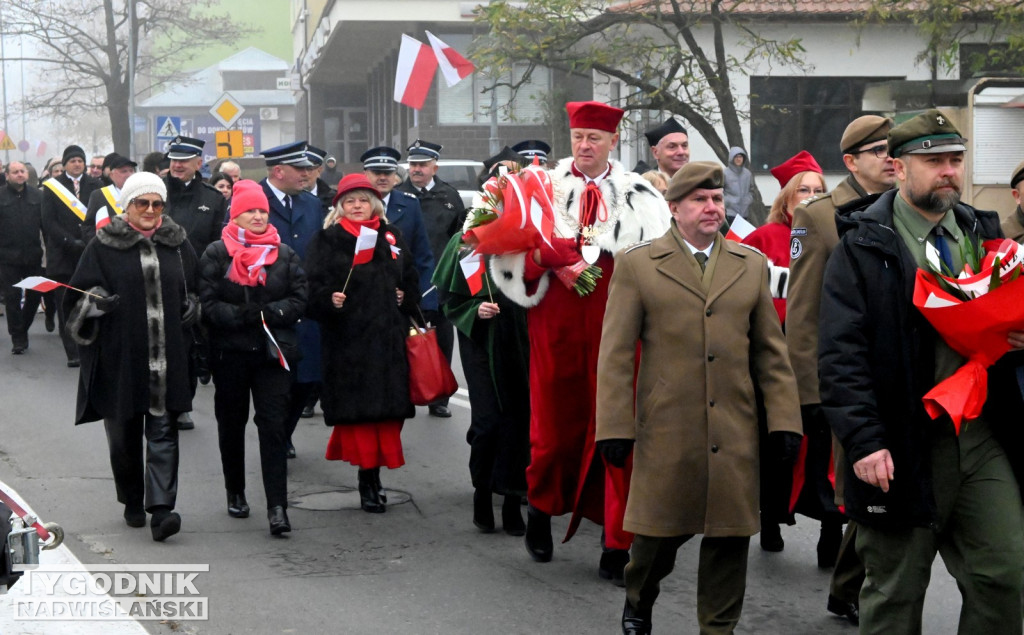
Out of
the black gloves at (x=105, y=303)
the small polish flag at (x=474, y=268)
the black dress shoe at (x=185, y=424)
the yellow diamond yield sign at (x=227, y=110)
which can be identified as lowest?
the black dress shoe at (x=185, y=424)

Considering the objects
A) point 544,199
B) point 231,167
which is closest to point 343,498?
point 544,199

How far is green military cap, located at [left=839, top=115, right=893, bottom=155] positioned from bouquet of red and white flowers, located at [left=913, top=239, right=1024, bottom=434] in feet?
6.29

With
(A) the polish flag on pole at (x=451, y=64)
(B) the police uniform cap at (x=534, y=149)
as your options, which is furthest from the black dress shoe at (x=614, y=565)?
(A) the polish flag on pole at (x=451, y=64)

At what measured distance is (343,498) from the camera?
344 inches

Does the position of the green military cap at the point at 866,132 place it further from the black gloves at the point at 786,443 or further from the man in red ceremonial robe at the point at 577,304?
the black gloves at the point at 786,443

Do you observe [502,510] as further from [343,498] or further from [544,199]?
[544,199]

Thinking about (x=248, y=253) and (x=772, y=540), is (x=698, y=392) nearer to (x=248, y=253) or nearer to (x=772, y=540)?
(x=772, y=540)

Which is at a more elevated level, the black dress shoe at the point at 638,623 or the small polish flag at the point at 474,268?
→ the small polish flag at the point at 474,268

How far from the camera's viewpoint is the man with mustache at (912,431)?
4.48 meters

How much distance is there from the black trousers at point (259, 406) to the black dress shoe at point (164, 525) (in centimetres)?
52

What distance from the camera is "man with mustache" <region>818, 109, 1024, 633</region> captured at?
4.48 meters

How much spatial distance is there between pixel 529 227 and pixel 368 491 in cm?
232

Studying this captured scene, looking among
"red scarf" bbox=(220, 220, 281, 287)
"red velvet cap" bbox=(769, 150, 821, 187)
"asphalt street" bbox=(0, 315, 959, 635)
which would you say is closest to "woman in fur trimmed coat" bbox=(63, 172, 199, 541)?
"red scarf" bbox=(220, 220, 281, 287)

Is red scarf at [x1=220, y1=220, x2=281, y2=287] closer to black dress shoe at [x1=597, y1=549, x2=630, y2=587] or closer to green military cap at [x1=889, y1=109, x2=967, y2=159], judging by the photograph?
black dress shoe at [x1=597, y1=549, x2=630, y2=587]
